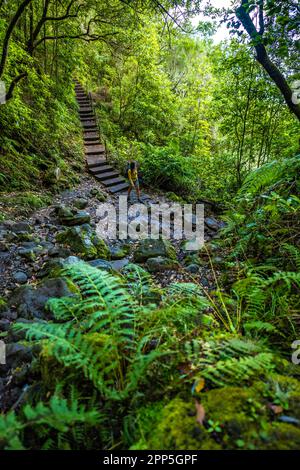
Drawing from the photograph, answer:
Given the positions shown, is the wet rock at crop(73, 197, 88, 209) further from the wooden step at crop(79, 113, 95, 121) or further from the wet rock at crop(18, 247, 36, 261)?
the wooden step at crop(79, 113, 95, 121)

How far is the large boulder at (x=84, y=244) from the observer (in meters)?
3.78

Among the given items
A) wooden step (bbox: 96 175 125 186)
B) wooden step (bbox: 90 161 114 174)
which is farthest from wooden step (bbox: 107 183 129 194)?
wooden step (bbox: 90 161 114 174)

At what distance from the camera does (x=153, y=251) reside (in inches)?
161

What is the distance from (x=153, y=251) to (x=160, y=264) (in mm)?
388

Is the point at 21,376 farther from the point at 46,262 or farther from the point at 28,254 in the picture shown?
the point at 28,254

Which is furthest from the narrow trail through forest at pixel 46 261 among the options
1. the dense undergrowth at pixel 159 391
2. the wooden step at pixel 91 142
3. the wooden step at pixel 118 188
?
the wooden step at pixel 91 142

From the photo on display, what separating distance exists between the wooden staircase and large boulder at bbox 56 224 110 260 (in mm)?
3597

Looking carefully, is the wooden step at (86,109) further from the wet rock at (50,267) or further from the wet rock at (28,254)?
the wet rock at (50,267)

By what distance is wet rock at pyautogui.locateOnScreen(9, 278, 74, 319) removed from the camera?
2.46 metres

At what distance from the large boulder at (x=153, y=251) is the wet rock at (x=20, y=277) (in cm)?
159

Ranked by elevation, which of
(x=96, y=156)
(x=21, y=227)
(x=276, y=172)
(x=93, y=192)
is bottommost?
(x=21, y=227)

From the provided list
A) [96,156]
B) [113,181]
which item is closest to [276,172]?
[113,181]

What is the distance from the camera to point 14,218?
14.8 ft
